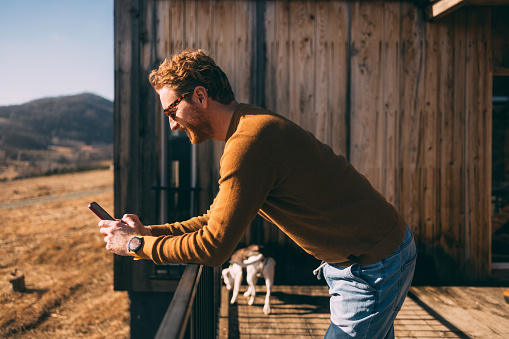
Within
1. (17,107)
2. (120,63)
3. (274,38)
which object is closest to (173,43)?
(120,63)

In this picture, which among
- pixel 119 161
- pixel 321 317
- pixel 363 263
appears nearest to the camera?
pixel 363 263

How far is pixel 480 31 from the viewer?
4348 mm

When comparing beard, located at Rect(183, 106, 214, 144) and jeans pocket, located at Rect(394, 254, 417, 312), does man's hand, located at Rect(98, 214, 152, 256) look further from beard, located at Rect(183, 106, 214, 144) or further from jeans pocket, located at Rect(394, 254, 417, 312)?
jeans pocket, located at Rect(394, 254, 417, 312)

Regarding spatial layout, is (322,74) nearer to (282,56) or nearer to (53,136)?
(282,56)

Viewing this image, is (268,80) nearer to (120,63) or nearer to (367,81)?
(367,81)

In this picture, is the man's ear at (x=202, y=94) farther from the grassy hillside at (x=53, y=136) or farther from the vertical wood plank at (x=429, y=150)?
the grassy hillside at (x=53, y=136)

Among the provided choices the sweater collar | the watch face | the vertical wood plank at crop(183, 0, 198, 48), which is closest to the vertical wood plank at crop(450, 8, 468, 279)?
the vertical wood plank at crop(183, 0, 198, 48)

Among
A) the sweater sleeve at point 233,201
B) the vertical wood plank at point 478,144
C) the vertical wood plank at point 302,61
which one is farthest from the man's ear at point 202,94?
the vertical wood plank at point 478,144

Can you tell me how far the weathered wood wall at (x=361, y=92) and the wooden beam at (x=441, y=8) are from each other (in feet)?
0.50

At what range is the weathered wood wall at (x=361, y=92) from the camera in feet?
13.8

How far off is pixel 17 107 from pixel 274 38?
4721 centimetres

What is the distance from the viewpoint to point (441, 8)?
13.0 feet

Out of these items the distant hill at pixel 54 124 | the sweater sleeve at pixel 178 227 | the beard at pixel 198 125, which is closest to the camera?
the beard at pixel 198 125

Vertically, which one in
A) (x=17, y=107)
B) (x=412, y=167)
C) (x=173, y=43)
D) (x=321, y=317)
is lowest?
(x=321, y=317)
